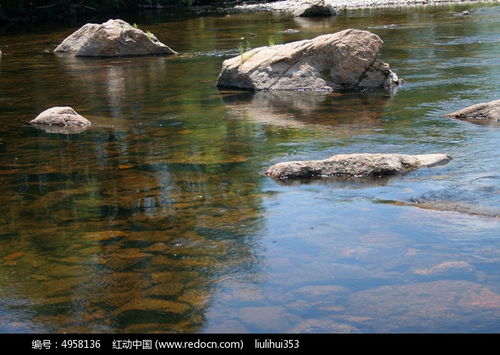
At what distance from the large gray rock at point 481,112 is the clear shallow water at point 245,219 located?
0.29m

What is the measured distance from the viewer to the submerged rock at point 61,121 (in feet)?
42.3

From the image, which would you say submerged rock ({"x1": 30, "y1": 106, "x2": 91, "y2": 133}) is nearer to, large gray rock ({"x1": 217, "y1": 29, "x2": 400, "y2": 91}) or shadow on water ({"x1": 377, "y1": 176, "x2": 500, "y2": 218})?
large gray rock ({"x1": 217, "y1": 29, "x2": 400, "y2": 91})

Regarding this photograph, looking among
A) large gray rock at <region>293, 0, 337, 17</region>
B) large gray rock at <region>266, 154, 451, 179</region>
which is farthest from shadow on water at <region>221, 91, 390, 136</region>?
large gray rock at <region>293, 0, 337, 17</region>

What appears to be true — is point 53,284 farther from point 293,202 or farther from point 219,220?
point 293,202

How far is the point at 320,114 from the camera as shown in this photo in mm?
12930

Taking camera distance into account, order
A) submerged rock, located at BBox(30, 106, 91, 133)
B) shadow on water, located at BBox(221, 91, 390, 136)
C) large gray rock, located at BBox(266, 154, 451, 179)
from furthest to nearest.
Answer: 1. submerged rock, located at BBox(30, 106, 91, 133)
2. shadow on water, located at BBox(221, 91, 390, 136)
3. large gray rock, located at BBox(266, 154, 451, 179)

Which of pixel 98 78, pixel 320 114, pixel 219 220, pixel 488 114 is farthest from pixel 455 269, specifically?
pixel 98 78

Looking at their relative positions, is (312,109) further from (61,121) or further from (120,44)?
(120,44)

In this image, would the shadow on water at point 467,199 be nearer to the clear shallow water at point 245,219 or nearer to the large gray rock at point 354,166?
the clear shallow water at point 245,219

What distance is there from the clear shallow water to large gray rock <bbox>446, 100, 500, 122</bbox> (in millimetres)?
288
